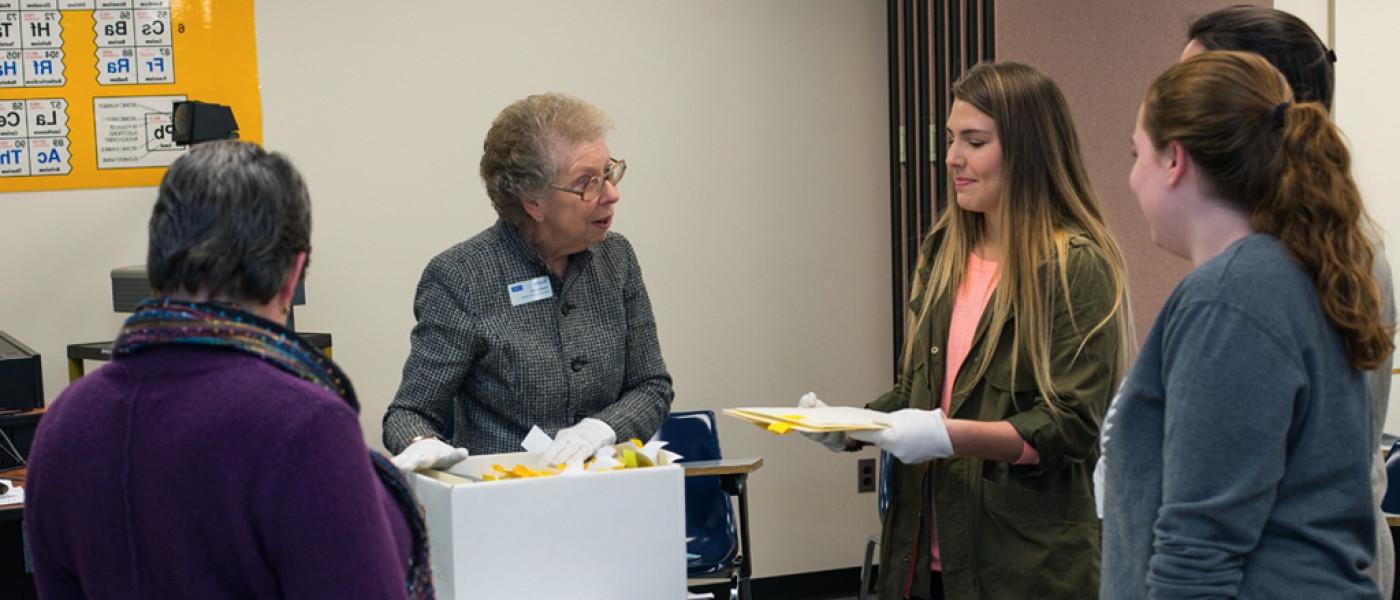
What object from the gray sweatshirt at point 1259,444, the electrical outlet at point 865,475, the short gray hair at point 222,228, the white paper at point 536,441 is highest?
the short gray hair at point 222,228

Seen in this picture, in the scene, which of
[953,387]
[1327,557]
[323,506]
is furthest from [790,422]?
[323,506]

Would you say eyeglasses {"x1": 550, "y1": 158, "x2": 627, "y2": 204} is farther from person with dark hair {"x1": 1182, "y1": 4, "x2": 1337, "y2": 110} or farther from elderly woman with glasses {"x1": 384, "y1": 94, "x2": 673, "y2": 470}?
person with dark hair {"x1": 1182, "y1": 4, "x2": 1337, "y2": 110}

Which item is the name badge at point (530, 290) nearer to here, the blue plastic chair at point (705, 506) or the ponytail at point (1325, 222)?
the blue plastic chair at point (705, 506)

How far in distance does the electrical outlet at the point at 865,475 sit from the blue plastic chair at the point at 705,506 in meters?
1.10

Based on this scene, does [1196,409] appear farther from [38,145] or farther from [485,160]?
[38,145]

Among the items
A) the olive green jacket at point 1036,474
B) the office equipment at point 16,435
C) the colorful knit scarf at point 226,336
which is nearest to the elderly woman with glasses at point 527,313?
the olive green jacket at point 1036,474

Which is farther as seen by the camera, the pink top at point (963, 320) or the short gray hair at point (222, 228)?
the pink top at point (963, 320)

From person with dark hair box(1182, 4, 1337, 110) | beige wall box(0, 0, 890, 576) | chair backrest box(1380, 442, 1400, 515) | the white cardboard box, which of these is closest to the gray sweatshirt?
person with dark hair box(1182, 4, 1337, 110)

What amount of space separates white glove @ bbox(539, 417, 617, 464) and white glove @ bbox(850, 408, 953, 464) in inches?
17.2

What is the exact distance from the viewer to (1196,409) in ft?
3.96

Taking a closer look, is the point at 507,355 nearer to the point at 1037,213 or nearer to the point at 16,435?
the point at 1037,213

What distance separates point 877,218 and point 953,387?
231 cm

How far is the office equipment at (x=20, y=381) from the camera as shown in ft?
9.94

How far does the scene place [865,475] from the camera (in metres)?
4.38
